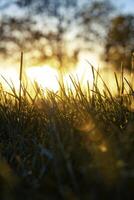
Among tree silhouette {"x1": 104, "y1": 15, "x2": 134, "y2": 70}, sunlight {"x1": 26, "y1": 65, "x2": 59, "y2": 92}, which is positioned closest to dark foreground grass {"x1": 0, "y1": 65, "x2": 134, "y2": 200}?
sunlight {"x1": 26, "y1": 65, "x2": 59, "y2": 92}

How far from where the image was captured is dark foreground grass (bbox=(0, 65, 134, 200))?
1.04 m

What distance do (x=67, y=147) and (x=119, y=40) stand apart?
98.7 ft

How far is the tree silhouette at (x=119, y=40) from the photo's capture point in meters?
30.1

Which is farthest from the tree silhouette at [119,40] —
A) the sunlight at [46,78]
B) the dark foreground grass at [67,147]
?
the dark foreground grass at [67,147]

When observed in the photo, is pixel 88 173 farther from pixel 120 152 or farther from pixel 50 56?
pixel 50 56

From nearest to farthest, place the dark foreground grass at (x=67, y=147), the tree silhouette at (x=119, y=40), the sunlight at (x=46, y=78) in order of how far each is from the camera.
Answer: the dark foreground grass at (x=67, y=147) → the sunlight at (x=46, y=78) → the tree silhouette at (x=119, y=40)

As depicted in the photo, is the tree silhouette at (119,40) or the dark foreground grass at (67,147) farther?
the tree silhouette at (119,40)

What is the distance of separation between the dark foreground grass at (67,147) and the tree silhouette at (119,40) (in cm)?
2796

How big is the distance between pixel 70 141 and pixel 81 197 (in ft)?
1.52

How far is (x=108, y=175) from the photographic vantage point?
1.03 meters

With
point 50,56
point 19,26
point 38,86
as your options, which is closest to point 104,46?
point 50,56

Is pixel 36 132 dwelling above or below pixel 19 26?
below

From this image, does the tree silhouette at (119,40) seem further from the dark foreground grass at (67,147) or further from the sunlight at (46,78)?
the dark foreground grass at (67,147)

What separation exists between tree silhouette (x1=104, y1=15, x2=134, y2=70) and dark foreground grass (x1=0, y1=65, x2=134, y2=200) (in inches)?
1101
